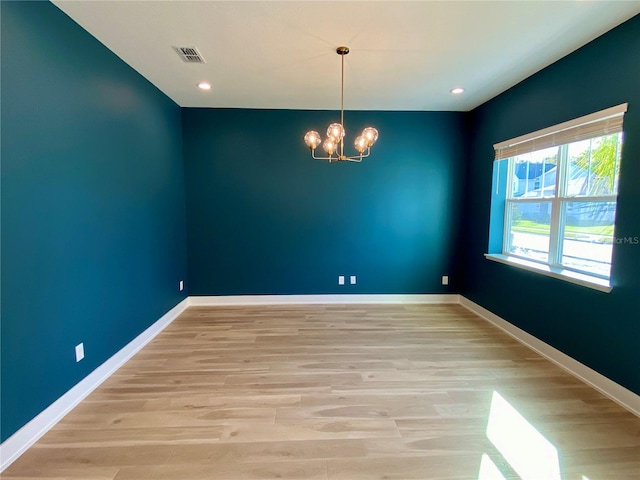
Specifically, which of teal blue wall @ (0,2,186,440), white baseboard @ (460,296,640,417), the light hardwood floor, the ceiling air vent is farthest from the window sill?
teal blue wall @ (0,2,186,440)

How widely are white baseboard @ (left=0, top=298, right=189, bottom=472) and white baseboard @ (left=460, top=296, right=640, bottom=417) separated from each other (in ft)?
13.0

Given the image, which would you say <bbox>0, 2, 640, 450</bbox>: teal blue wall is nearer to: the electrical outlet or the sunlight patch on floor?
the electrical outlet

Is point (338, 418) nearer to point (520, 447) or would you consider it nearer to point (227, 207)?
point (520, 447)

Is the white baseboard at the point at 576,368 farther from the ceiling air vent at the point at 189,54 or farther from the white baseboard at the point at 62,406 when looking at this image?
the ceiling air vent at the point at 189,54

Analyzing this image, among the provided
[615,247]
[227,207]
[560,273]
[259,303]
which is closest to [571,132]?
[615,247]

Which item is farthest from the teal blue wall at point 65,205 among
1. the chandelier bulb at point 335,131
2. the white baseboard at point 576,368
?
the white baseboard at point 576,368

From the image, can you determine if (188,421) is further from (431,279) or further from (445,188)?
(445,188)

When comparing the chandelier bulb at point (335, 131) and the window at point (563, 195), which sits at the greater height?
the chandelier bulb at point (335, 131)

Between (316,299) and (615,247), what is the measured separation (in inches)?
130

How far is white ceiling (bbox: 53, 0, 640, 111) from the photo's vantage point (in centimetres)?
204

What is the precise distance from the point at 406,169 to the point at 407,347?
98.9 inches

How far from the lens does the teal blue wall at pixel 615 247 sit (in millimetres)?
2166

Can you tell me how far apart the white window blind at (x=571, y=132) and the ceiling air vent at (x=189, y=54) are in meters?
3.30

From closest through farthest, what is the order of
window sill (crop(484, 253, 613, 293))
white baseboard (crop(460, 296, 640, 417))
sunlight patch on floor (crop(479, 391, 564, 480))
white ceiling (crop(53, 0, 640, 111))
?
sunlight patch on floor (crop(479, 391, 564, 480)), white ceiling (crop(53, 0, 640, 111)), white baseboard (crop(460, 296, 640, 417)), window sill (crop(484, 253, 613, 293))
